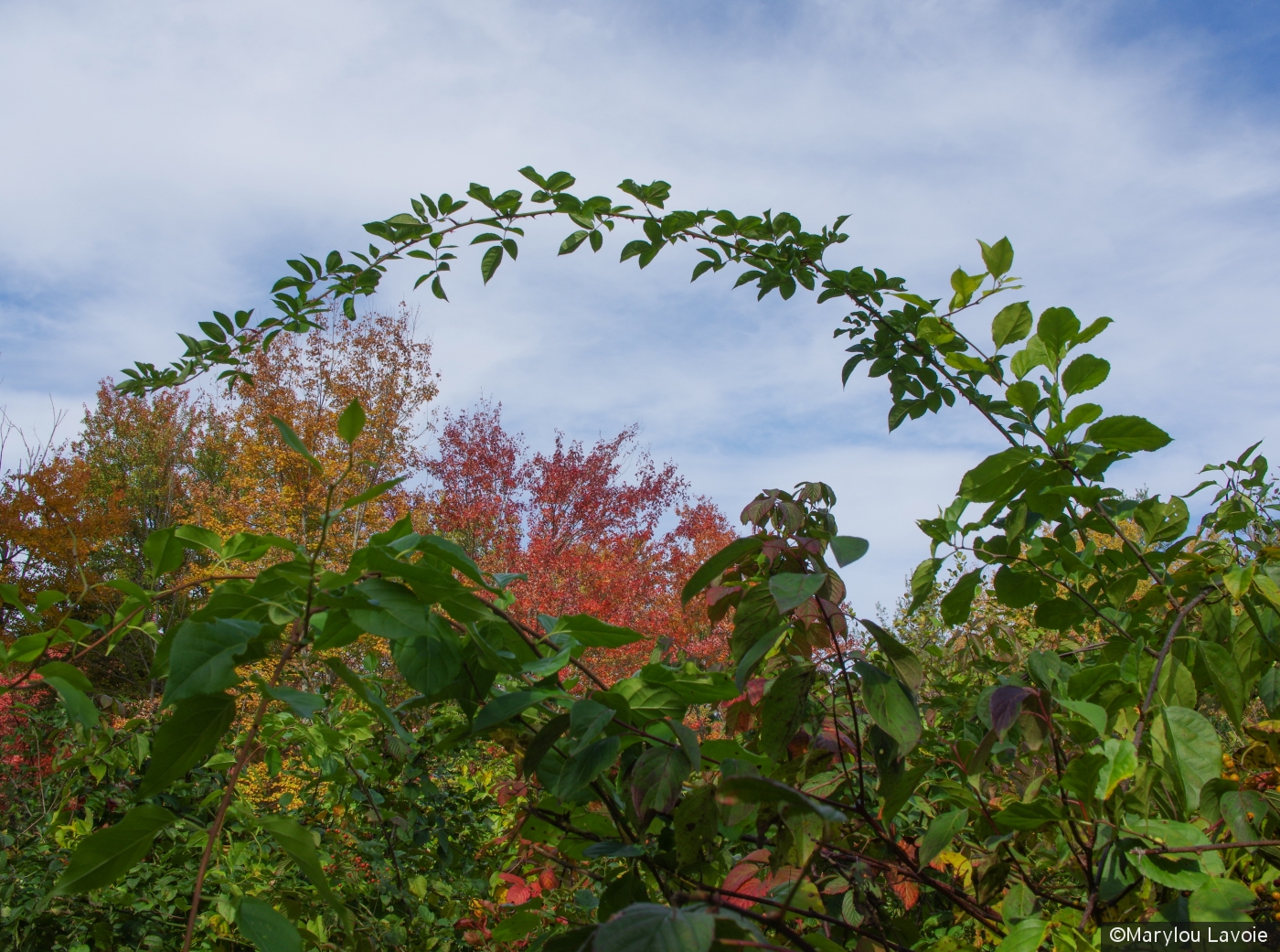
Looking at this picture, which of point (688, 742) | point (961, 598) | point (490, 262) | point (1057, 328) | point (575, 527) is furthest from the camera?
point (575, 527)

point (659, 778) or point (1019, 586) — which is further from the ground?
point (1019, 586)

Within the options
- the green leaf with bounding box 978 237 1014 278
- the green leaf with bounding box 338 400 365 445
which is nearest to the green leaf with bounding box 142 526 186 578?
the green leaf with bounding box 338 400 365 445

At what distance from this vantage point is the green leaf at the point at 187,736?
548 mm

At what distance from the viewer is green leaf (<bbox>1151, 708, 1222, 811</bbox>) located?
2.21ft

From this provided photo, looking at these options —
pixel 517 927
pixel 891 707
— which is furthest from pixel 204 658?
pixel 517 927

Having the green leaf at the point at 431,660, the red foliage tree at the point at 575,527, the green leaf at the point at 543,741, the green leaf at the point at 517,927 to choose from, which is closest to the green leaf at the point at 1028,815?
the green leaf at the point at 543,741

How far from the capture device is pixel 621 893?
0.75m

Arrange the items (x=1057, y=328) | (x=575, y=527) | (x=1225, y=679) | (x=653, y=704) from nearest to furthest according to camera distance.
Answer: (x=653, y=704)
(x=1225, y=679)
(x=1057, y=328)
(x=575, y=527)

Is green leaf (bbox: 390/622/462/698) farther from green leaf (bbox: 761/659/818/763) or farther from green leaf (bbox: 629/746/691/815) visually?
green leaf (bbox: 761/659/818/763)

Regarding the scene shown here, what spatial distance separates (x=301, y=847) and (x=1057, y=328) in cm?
95

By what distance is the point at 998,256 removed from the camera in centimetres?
106

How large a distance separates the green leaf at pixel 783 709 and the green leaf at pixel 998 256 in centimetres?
65

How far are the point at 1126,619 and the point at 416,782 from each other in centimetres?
176

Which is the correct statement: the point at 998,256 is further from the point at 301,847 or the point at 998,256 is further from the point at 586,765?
the point at 301,847
